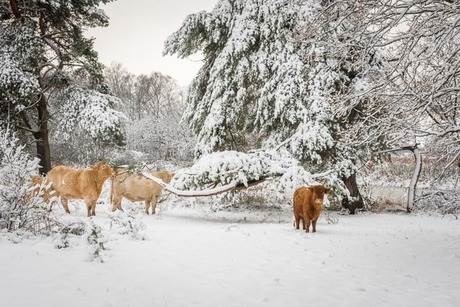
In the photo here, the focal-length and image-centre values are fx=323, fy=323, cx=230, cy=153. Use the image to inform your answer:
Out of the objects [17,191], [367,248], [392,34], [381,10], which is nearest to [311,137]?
[367,248]

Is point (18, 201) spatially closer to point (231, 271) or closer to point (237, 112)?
point (231, 271)

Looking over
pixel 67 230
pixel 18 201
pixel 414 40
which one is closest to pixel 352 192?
pixel 414 40

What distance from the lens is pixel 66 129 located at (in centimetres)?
1215

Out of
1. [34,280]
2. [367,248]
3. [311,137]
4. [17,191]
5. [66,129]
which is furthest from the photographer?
[66,129]

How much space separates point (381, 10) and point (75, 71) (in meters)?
12.3

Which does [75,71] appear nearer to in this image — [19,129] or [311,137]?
[19,129]

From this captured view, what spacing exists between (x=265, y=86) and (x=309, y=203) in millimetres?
4811

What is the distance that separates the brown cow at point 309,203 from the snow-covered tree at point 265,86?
2.49m

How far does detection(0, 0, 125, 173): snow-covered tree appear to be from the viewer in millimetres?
10656

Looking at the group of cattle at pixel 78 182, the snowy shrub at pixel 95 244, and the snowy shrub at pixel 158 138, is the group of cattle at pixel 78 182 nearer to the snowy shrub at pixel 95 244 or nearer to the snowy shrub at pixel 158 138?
the snowy shrub at pixel 95 244

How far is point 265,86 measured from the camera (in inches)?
400

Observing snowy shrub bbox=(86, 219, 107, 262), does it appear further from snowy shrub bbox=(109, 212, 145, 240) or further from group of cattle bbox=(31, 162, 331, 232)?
group of cattle bbox=(31, 162, 331, 232)

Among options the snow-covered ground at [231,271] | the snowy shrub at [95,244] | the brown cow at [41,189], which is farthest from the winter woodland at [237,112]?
the snowy shrub at [95,244]

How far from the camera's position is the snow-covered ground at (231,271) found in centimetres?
309
